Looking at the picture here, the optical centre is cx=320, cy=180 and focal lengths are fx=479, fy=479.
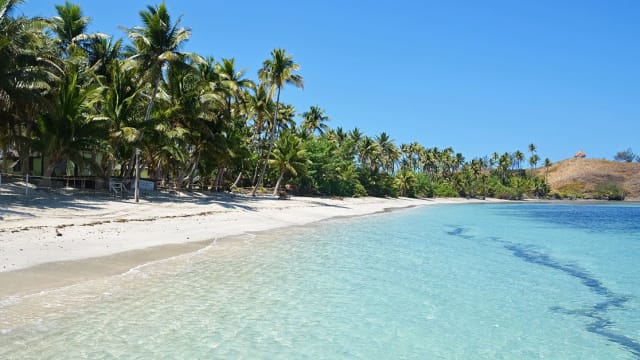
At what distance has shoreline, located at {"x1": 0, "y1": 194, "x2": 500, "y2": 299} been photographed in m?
9.84

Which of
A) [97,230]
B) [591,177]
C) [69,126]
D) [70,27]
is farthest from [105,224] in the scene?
[591,177]

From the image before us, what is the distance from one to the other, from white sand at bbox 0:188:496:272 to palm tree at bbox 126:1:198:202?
22.3 ft

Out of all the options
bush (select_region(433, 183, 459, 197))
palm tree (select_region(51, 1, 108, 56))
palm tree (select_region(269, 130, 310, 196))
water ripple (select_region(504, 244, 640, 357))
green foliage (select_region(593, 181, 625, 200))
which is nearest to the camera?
water ripple (select_region(504, 244, 640, 357))

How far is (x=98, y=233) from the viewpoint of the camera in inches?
577

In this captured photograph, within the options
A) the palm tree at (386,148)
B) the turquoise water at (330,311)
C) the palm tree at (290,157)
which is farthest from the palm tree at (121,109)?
the palm tree at (386,148)

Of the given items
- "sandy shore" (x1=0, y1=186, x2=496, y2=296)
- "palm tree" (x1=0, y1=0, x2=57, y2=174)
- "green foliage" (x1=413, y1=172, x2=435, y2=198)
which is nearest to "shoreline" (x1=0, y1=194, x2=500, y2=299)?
"sandy shore" (x1=0, y1=186, x2=496, y2=296)

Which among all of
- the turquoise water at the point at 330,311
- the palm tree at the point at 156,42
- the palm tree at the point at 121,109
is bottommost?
the turquoise water at the point at 330,311

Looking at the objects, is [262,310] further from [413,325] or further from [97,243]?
[97,243]

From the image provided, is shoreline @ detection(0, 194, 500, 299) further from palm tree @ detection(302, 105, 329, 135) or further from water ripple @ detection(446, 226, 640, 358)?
palm tree @ detection(302, 105, 329, 135)

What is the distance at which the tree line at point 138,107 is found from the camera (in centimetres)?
2223

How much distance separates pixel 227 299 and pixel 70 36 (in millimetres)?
30303

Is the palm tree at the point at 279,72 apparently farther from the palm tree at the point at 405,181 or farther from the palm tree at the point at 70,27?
the palm tree at the point at 405,181

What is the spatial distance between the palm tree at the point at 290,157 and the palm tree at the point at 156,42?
1701cm

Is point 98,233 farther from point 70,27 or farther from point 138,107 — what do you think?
point 70,27
